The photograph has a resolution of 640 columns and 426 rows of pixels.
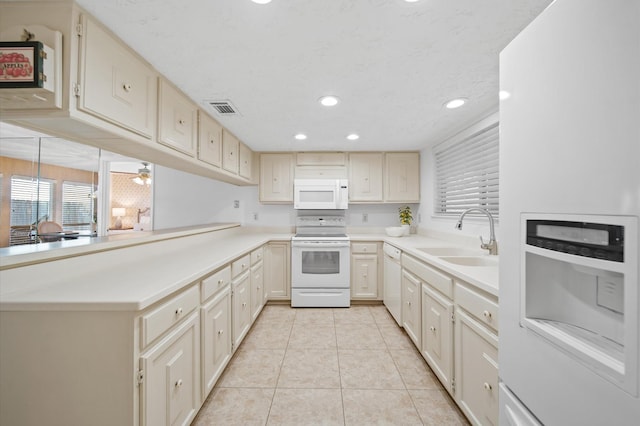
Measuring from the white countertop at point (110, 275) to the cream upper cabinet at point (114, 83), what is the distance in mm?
734

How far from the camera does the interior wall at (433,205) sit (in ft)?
7.86

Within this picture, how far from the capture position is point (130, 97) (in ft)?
4.64

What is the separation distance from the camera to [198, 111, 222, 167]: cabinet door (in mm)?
2262

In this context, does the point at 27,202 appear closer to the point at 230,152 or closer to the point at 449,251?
the point at 230,152

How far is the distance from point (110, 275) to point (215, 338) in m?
0.75

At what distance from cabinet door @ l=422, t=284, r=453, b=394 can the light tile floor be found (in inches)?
6.7

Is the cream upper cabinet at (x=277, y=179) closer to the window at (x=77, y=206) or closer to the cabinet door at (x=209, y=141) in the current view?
the cabinet door at (x=209, y=141)

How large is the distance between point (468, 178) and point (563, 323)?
2.22 meters

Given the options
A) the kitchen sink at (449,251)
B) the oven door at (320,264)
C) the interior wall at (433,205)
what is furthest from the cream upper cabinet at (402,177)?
the kitchen sink at (449,251)

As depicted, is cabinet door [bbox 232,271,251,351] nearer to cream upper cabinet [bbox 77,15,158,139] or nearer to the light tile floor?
the light tile floor

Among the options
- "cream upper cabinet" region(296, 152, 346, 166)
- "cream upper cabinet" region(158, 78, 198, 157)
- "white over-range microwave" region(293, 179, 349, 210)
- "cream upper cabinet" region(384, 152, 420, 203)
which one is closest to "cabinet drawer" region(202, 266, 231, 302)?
"cream upper cabinet" region(158, 78, 198, 157)

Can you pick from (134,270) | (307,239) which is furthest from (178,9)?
(307,239)

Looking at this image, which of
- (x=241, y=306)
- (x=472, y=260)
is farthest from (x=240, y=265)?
(x=472, y=260)

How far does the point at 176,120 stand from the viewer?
73.2 inches
